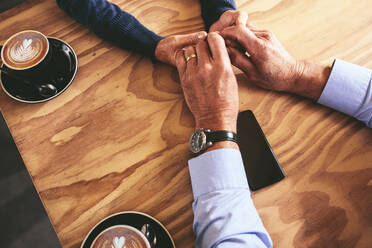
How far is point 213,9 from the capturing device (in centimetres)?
87

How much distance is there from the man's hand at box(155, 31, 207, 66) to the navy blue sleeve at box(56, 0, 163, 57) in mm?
22

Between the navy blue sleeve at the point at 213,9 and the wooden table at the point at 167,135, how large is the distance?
3cm

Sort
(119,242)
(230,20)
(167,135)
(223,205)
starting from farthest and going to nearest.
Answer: (230,20) → (167,135) → (223,205) → (119,242)

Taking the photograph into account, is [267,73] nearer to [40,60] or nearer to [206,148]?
[206,148]

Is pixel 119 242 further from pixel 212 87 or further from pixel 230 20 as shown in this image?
pixel 230 20

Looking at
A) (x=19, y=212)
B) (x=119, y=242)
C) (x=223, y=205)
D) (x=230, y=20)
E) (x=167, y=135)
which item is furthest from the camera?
(x=19, y=212)

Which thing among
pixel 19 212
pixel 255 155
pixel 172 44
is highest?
pixel 172 44

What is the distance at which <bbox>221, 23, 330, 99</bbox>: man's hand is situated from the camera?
75cm

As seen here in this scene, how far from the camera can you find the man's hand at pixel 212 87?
2.34 ft

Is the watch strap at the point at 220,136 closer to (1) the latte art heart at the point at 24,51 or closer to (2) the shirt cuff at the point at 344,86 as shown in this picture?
(2) the shirt cuff at the point at 344,86

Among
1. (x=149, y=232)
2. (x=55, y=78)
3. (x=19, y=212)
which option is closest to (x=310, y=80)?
(x=149, y=232)

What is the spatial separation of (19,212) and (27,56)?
1.22 metres

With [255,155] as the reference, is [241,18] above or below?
above

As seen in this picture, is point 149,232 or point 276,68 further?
point 276,68
